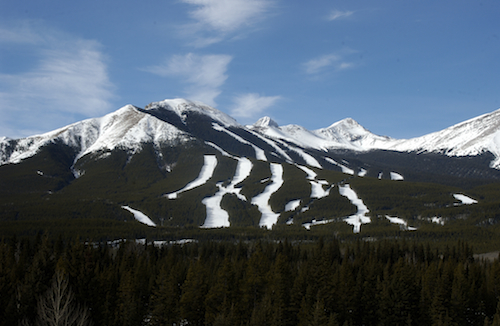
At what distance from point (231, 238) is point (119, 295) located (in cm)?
11768

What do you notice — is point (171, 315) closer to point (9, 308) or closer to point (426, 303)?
point (9, 308)

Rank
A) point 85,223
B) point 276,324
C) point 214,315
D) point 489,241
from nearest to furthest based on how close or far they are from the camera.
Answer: point 276,324
point 214,315
point 489,241
point 85,223

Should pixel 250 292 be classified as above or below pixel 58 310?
below

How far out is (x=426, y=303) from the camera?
94562 mm

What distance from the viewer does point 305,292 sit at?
91.6 meters

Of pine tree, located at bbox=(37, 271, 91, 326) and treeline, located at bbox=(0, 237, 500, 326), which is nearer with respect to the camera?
pine tree, located at bbox=(37, 271, 91, 326)

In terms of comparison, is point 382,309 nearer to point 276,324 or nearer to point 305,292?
point 305,292

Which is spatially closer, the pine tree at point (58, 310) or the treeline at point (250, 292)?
the pine tree at point (58, 310)

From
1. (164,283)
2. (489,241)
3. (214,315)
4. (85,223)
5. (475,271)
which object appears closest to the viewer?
(214,315)

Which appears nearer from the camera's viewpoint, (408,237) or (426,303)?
(426,303)

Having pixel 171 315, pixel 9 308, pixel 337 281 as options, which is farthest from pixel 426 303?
pixel 9 308

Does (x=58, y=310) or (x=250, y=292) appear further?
(x=250, y=292)

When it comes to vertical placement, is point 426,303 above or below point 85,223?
below

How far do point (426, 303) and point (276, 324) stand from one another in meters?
36.5
